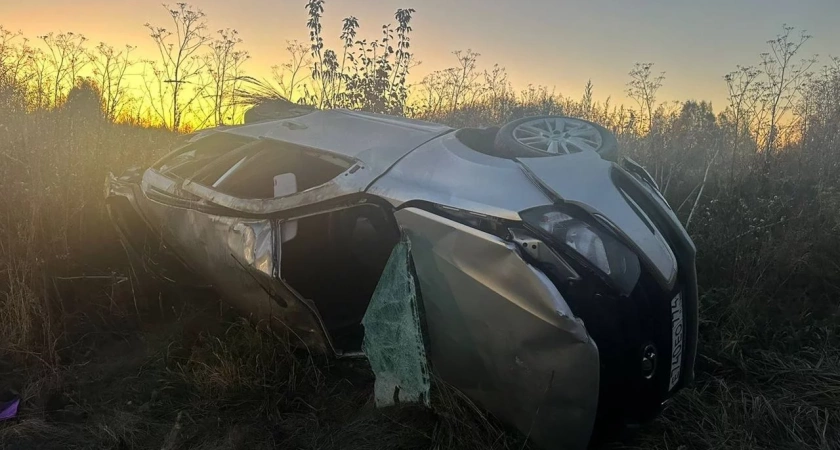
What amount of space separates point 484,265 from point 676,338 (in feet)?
2.72

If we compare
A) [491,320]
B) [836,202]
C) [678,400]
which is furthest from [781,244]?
[491,320]

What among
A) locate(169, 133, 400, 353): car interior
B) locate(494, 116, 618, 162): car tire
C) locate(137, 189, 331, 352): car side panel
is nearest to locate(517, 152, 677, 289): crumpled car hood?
locate(494, 116, 618, 162): car tire

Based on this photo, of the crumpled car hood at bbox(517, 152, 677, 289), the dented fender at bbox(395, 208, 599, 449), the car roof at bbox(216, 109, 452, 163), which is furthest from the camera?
the car roof at bbox(216, 109, 452, 163)

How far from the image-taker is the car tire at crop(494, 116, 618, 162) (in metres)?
2.71

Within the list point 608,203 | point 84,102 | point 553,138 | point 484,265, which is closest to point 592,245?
point 608,203

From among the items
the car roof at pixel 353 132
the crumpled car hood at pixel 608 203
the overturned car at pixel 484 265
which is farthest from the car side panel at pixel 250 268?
the crumpled car hood at pixel 608 203

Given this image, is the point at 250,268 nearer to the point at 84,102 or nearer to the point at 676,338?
the point at 676,338

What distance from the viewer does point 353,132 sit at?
2.96 metres

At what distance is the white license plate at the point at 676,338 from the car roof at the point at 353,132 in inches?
49.6

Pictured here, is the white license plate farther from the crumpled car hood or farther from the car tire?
the car tire

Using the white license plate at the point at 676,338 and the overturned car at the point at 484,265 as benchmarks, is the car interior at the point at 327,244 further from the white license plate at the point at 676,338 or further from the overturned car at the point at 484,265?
the white license plate at the point at 676,338

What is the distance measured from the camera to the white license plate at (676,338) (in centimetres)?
222

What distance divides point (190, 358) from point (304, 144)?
4.50ft

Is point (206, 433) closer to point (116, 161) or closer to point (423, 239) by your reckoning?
point (423, 239)
